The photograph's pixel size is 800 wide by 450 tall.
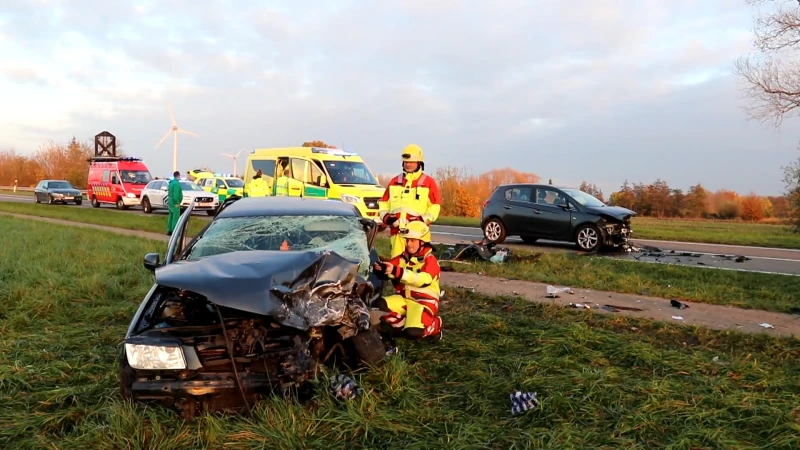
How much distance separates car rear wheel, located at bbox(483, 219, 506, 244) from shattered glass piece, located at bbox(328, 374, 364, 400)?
416 inches

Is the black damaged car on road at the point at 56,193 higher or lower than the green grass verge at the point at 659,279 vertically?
higher

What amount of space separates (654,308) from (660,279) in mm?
2074

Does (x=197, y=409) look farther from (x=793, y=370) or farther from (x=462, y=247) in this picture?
(x=462, y=247)

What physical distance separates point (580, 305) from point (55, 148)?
237 ft

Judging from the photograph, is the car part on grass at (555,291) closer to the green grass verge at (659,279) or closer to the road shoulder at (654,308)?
the road shoulder at (654,308)

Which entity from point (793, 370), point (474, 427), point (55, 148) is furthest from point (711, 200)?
point (55, 148)

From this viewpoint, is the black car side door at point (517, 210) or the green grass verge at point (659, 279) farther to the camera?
the black car side door at point (517, 210)

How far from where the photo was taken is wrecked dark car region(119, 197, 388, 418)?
3.41m

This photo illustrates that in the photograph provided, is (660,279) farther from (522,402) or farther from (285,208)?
(285,208)

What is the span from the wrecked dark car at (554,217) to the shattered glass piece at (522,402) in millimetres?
9114

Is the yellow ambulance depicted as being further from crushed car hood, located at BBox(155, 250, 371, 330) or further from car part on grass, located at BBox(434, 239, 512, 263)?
crushed car hood, located at BBox(155, 250, 371, 330)

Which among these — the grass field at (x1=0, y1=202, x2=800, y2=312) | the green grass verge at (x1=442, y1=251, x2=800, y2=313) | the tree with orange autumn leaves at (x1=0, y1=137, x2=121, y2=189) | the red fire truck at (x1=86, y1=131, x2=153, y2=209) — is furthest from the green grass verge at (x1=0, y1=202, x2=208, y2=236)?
the tree with orange autumn leaves at (x1=0, y1=137, x2=121, y2=189)

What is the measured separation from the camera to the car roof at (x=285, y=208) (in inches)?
210

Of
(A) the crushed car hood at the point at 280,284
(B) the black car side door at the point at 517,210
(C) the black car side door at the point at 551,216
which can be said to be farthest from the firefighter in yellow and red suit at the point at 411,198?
(B) the black car side door at the point at 517,210
